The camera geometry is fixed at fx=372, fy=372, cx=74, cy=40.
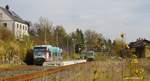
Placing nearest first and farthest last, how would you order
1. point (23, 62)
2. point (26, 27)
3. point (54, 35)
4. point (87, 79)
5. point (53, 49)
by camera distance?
point (87, 79) → point (53, 49) → point (23, 62) → point (26, 27) → point (54, 35)

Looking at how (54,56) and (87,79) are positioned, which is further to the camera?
(54,56)

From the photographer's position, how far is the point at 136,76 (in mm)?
9477

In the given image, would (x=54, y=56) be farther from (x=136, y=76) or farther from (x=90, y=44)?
(x=90, y=44)

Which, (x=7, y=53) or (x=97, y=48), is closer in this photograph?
(x=7, y=53)

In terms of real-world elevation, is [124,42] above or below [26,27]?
below

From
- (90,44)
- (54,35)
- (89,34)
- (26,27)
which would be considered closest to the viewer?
(26,27)

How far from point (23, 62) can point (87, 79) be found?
45.1 m

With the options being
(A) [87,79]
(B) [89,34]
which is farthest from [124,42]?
(B) [89,34]

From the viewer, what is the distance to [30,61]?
64.2m

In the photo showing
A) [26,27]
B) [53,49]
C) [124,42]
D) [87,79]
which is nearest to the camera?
[124,42]

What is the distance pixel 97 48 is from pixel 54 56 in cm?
6029

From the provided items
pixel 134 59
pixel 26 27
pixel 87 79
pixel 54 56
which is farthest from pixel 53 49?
pixel 26 27

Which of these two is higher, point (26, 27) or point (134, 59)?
point (26, 27)

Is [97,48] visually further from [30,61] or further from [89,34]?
[30,61]
